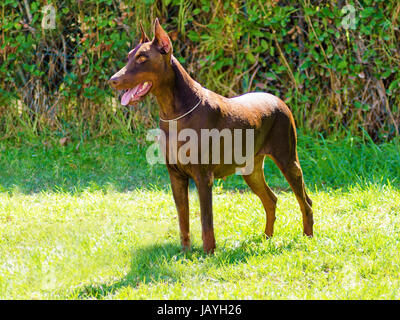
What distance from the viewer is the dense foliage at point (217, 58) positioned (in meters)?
6.48

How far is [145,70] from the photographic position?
3.62 metres

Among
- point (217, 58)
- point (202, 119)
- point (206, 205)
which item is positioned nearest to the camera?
point (202, 119)

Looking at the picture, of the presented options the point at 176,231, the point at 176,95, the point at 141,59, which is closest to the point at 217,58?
the point at 176,231

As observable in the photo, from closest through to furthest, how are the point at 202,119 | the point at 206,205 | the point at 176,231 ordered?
1. the point at 202,119
2. the point at 206,205
3. the point at 176,231

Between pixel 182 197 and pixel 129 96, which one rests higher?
pixel 129 96

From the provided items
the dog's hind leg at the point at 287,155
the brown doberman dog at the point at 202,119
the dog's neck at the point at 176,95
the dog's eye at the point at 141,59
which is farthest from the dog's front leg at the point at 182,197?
the dog's eye at the point at 141,59

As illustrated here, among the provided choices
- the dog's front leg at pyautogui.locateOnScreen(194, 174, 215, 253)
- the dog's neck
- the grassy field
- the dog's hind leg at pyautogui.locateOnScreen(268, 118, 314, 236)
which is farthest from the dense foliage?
the dog's front leg at pyautogui.locateOnScreen(194, 174, 215, 253)

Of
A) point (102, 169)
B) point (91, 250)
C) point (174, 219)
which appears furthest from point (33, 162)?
point (91, 250)

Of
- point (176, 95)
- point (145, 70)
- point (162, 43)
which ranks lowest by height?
point (176, 95)

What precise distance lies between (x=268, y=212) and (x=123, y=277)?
136 cm

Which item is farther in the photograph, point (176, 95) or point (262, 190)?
point (262, 190)

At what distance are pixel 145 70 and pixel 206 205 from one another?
104cm

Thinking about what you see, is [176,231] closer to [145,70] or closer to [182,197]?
[182,197]

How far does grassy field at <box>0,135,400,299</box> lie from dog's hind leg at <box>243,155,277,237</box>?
0.13 metres
